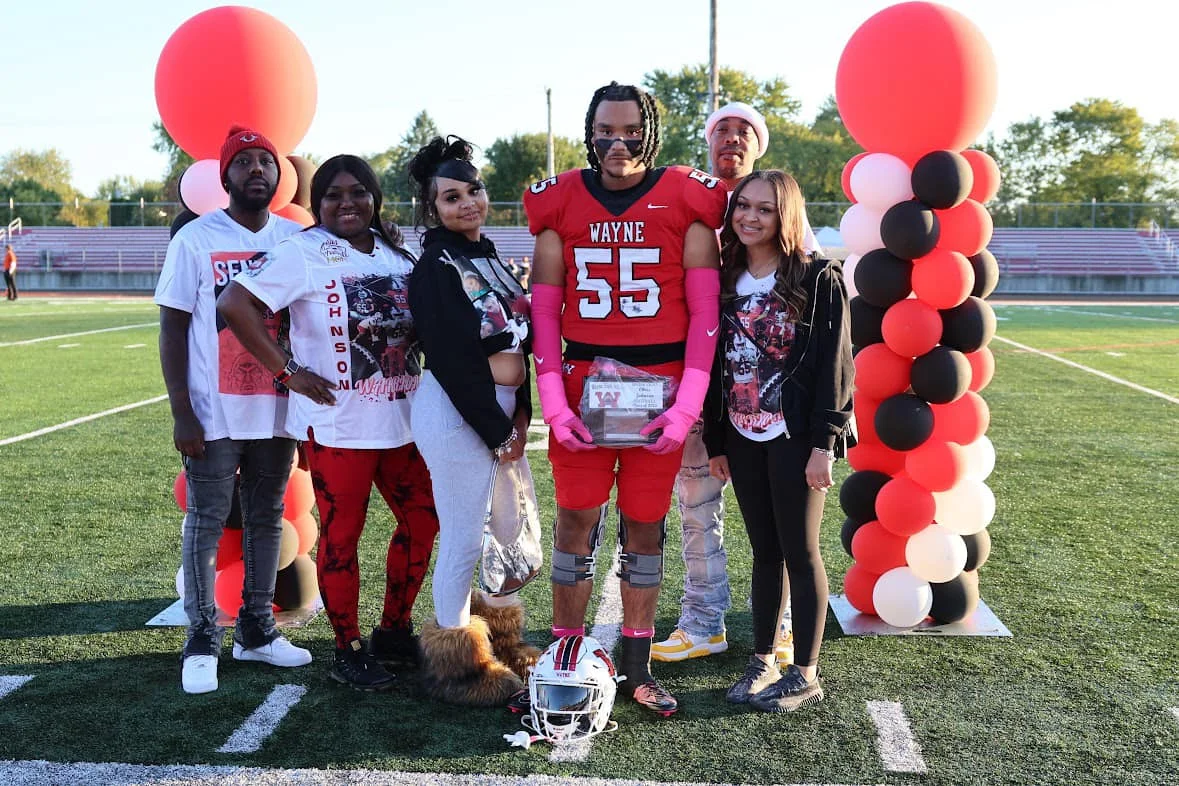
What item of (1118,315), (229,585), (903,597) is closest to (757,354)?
(903,597)

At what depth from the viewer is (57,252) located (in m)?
34.8

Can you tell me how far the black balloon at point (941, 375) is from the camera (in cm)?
360

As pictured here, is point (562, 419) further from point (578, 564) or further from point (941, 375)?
point (941, 375)

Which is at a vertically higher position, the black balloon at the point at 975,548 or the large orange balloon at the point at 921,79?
the large orange balloon at the point at 921,79

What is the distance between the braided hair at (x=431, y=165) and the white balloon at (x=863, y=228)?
1.35m

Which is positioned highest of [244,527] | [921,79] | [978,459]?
[921,79]

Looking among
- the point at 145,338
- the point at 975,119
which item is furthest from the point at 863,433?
the point at 145,338

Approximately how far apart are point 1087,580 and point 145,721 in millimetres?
3635

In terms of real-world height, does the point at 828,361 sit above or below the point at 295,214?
below

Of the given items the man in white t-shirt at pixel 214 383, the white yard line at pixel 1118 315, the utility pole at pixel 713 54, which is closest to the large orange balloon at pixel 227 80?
the man in white t-shirt at pixel 214 383

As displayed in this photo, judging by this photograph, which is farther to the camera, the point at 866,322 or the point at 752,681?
the point at 866,322

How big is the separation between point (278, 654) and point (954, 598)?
2.36m

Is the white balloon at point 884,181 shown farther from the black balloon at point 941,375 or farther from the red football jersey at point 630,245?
the red football jersey at point 630,245

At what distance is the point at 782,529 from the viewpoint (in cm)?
321
